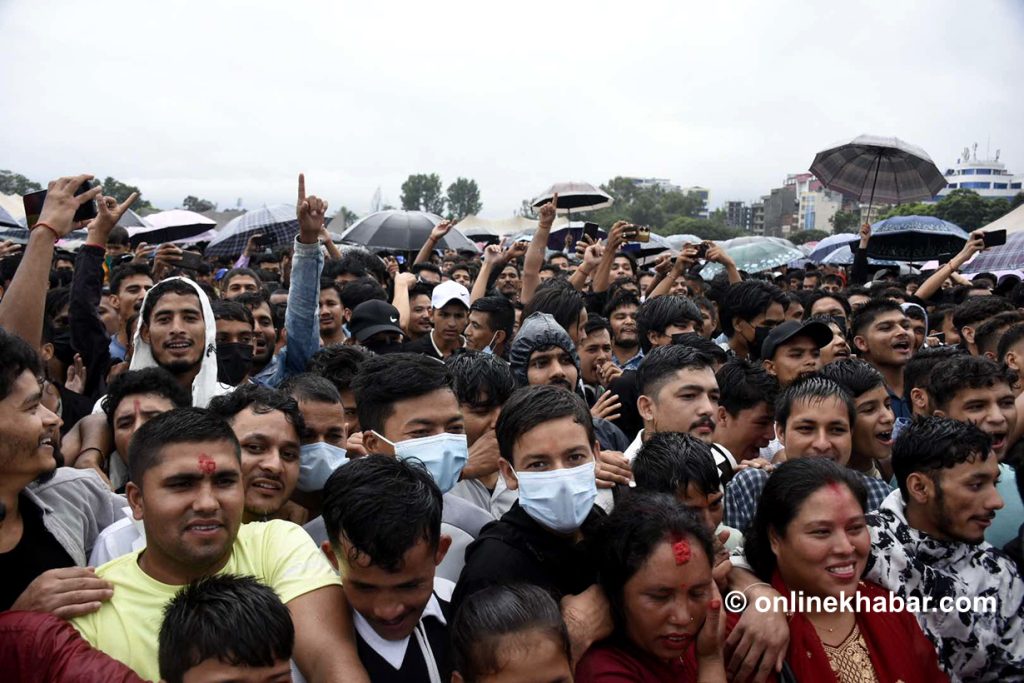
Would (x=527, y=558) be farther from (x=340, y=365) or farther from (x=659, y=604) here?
(x=340, y=365)

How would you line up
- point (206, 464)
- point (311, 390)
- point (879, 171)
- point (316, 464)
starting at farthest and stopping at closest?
point (879, 171)
point (311, 390)
point (316, 464)
point (206, 464)

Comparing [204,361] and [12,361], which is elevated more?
[12,361]

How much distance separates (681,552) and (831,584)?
1.95 ft

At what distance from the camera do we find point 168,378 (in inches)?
145

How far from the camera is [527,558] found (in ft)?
9.09

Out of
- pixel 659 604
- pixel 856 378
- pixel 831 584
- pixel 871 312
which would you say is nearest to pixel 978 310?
pixel 871 312

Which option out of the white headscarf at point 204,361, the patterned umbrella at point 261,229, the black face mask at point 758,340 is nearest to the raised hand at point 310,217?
the white headscarf at point 204,361

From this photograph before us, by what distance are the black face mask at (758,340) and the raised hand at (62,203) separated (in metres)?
4.56

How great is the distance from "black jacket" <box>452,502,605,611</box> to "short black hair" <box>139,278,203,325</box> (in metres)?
2.42

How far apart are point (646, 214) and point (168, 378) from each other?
95732 millimetres

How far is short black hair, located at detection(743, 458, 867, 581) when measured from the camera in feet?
9.16

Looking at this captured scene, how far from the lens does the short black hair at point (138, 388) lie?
358 cm

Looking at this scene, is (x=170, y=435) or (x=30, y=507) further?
(x=30, y=507)

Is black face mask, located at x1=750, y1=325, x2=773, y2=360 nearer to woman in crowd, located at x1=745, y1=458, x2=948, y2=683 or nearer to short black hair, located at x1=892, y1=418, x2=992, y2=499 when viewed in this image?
short black hair, located at x1=892, y1=418, x2=992, y2=499
